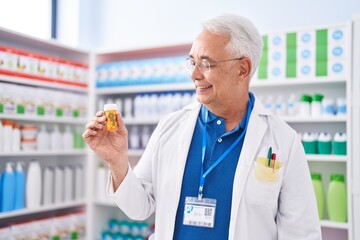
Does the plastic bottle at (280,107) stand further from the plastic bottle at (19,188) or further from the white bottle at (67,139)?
the plastic bottle at (19,188)

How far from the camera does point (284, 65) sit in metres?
3.36

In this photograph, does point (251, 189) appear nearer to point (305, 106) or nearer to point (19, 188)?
point (305, 106)

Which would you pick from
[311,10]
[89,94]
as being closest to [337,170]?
[311,10]

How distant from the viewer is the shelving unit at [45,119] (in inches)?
137

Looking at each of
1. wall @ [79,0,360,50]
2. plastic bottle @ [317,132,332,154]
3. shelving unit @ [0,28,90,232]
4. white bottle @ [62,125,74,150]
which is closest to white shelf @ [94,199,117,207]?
shelving unit @ [0,28,90,232]

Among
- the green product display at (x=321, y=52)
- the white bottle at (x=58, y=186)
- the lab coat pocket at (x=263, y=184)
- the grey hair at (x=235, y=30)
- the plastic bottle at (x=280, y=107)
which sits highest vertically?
the green product display at (x=321, y=52)

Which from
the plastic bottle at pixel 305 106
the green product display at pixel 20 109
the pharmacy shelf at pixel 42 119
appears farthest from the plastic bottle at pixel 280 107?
the green product display at pixel 20 109

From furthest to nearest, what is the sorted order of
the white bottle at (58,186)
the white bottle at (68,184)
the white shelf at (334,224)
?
the white bottle at (68,184)
the white bottle at (58,186)
the white shelf at (334,224)

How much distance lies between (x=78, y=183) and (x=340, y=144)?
247 centimetres

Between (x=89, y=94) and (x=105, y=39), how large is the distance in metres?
0.92

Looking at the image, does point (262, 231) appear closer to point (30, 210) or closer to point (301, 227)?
point (301, 227)

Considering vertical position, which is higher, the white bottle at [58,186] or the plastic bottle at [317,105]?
the plastic bottle at [317,105]

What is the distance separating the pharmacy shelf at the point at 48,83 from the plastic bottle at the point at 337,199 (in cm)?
250

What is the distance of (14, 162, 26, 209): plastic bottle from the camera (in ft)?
11.3
